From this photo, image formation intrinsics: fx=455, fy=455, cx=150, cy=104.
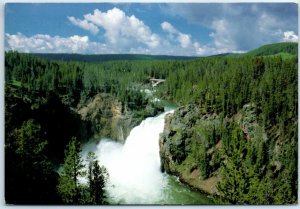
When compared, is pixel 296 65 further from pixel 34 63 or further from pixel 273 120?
pixel 34 63

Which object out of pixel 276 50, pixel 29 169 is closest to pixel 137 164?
pixel 29 169

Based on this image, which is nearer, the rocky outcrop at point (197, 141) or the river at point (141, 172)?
the river at point (141, 172)

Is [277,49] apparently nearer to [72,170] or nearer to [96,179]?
[96,179]

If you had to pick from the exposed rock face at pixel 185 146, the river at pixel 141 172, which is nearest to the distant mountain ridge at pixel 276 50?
the exposed rock face at pixel 185 146

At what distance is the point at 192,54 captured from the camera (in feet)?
23.3

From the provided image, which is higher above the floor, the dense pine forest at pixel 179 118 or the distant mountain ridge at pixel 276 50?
the distant mountain ridge at pixel 276 50

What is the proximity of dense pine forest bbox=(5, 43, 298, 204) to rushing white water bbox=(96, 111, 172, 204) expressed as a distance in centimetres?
16

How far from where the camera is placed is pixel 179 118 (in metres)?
7.29

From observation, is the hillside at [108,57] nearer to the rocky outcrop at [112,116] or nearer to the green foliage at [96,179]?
the rocky outcrop at [112,116]

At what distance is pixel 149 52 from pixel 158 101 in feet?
2.62

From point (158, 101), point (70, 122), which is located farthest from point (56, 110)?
point (158, 101)

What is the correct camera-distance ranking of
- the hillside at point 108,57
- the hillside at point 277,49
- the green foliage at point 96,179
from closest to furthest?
the hillside at point 277,49 < the green foliage at point 96,179 < the hillside at point 108,57

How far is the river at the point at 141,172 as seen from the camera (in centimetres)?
688

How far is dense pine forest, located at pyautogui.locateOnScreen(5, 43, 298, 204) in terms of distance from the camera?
6.80 meters
